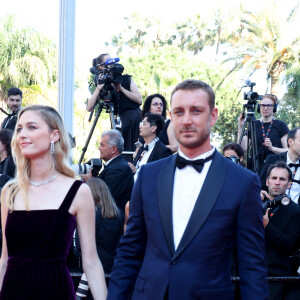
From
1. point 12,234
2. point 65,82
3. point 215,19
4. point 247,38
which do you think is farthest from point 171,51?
point 12,234

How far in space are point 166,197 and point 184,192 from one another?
0.09 metres

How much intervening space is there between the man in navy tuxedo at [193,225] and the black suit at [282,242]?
2.50 metres

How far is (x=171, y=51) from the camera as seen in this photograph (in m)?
33.0

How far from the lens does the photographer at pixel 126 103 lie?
7352mm

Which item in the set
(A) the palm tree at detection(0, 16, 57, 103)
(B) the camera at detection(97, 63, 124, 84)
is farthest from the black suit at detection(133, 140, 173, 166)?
(A) the palm tree at detection(0, 16, 57, 103)

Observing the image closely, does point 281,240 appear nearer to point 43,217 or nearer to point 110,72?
point 43,217

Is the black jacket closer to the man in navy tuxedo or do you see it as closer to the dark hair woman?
the dark hair woman

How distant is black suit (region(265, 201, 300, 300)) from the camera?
4936 mm

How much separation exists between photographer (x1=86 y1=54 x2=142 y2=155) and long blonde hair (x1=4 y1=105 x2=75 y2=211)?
3.94 m

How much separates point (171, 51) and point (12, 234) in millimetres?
30450

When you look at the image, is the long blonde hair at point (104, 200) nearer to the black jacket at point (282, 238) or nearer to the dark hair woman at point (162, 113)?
the black jacket at point (282, 238)

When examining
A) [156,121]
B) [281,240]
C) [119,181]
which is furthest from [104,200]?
[156,121]

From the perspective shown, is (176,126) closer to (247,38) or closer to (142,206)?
(142,206)

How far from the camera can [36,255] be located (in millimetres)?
3129
